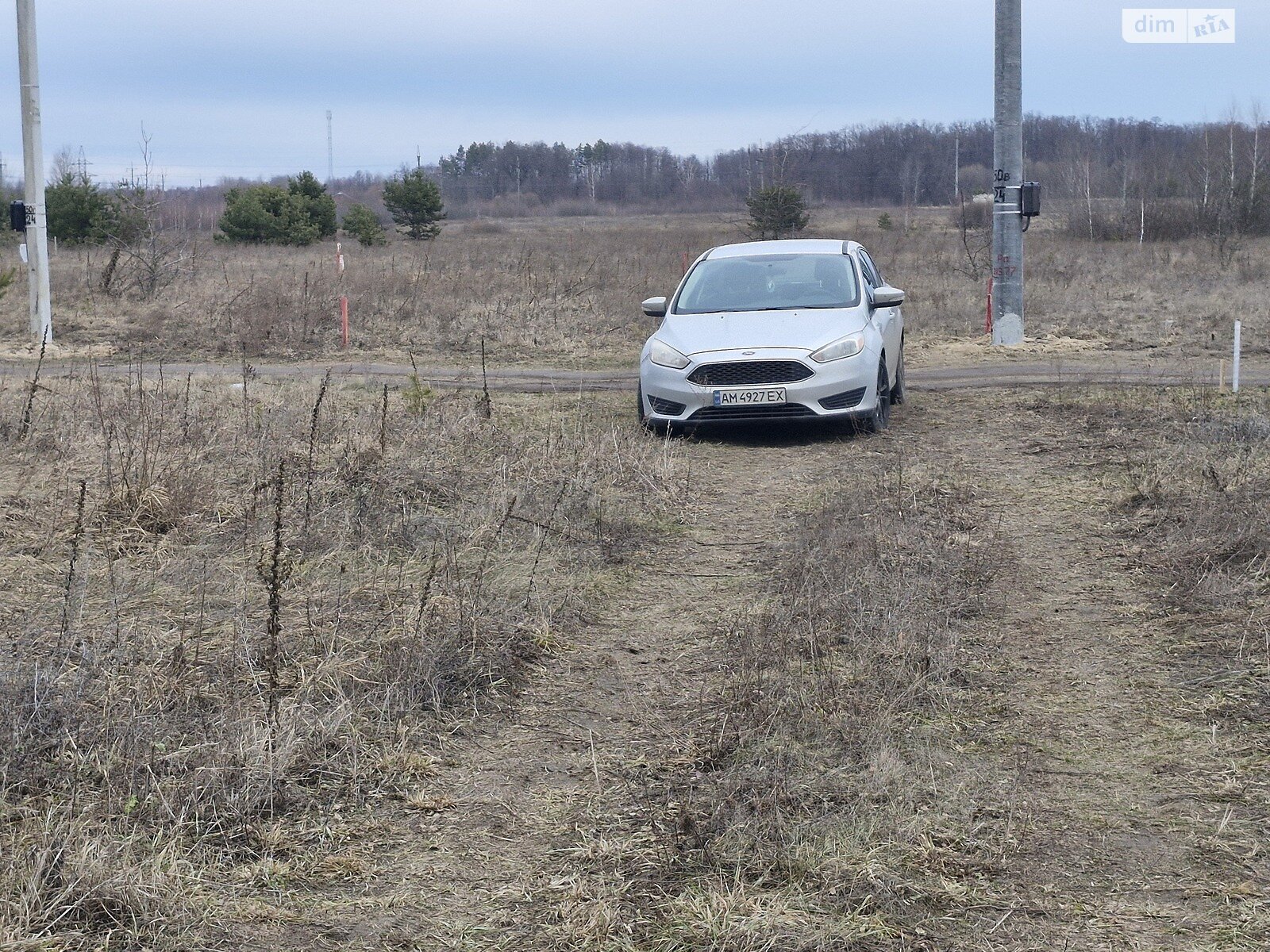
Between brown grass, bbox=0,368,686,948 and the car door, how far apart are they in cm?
258

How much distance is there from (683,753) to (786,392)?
621 centimetres

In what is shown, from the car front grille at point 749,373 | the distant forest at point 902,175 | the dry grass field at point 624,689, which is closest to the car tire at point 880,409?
the dry grass field at point 624,689

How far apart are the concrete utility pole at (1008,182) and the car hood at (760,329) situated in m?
7.96

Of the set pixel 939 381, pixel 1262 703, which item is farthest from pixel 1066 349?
pixel 1262 703

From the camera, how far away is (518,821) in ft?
12.6

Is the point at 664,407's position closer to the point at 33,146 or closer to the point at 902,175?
the point at 33,146

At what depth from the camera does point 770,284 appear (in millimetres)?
11492

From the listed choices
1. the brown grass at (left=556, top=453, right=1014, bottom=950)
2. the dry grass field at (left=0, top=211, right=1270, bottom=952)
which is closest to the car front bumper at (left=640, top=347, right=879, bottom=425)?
the dry grass field at (left=0, top=211, right=1270, bottom=952)

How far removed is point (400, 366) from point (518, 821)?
13945 millimetres

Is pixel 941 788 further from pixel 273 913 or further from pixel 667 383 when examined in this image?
pixel 667 383

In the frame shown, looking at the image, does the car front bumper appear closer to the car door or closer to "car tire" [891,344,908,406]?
the car door

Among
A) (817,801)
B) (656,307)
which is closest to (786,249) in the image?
(656,307)

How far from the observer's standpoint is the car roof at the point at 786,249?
1187 centimetres

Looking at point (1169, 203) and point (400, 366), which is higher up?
point (1169, 203)
